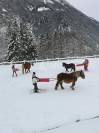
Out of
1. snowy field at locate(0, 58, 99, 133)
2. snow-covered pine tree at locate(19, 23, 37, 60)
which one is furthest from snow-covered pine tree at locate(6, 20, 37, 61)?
snowy field at locate(0, 58, 99, 133)

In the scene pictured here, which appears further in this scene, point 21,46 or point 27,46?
point 27,46

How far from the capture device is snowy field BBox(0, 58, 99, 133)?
17484mm

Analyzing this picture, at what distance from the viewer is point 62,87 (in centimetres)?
2447

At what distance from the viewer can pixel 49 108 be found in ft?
67.4

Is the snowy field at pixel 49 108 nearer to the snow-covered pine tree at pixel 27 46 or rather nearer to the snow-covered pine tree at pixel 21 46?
the snow-covered pine tree at pixel 21 46

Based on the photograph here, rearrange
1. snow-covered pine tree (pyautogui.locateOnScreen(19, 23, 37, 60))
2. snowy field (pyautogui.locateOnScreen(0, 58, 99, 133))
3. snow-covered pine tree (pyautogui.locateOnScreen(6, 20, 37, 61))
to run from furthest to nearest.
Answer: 1. snow-covered pine tree (pyautogui.locateOnScreen(19, 23, 37, 60))
2. snow-covered pine tree (pyautogui.locateOnScreen(6, 20, 37, 61))
3. snowy field (pyautogui.locateOnScreen(0, 58, 99, 133))

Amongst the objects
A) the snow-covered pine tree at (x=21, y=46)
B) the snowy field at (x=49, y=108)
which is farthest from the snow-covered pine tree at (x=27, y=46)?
the snowy field at (x=49, y=108)

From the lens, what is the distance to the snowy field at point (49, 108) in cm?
1748

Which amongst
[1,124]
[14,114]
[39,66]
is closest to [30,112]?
[14,114]

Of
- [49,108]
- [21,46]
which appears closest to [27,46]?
[21,46]

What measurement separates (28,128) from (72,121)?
7.42ft

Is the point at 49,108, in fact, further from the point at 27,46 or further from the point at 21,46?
the point at 27,46

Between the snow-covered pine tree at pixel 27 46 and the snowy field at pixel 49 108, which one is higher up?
the snow-covered pine tree at pixel 27 46

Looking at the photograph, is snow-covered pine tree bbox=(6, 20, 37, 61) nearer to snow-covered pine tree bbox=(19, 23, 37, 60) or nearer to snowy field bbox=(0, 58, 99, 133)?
snow-covered pine tree bbox=(19, 23, 37, 60)
